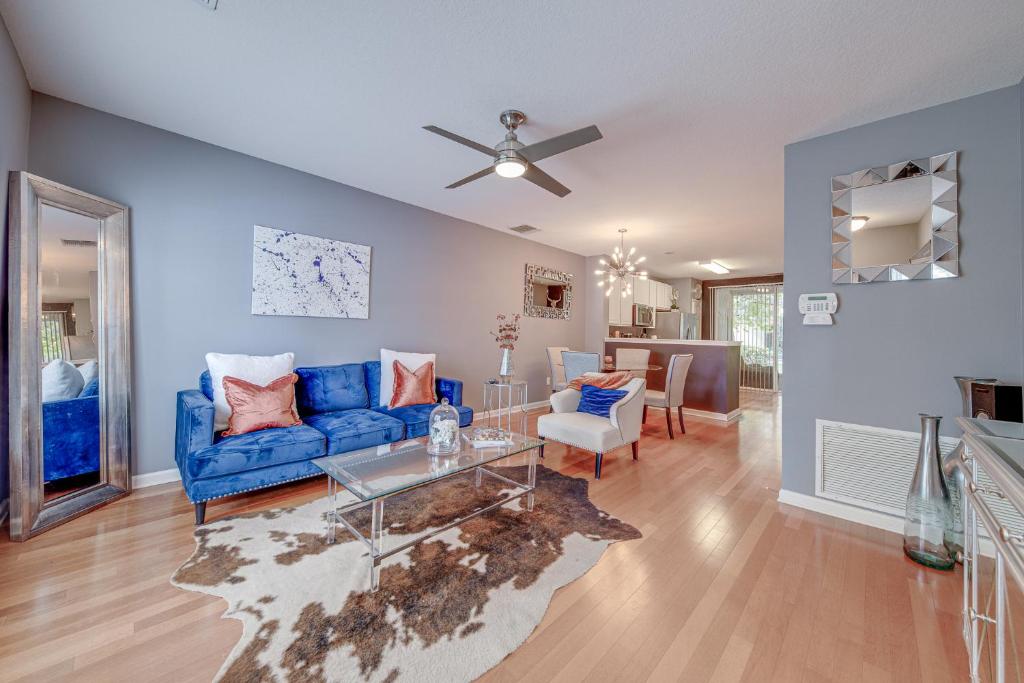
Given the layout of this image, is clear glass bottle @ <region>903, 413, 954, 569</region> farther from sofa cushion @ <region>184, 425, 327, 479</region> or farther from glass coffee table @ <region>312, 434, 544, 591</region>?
sofa cushion @ <region>184, 425, 327, 479</region>

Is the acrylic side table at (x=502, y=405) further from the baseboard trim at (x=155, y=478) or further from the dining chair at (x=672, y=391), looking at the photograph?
the baseboard trim at (x=155, y=478)

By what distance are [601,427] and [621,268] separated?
3.02m

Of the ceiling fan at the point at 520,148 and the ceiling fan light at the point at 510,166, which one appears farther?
the ceiling fan light at the point at 510,166

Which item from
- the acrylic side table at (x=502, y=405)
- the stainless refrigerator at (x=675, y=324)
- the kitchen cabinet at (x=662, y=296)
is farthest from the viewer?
the kitchen cabinet at (x=662, y=296)

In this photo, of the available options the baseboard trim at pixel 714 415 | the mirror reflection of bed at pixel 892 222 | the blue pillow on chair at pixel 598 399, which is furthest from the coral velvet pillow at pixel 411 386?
the baseboard trim at pixel 714 415

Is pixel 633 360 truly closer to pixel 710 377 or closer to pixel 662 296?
pixel 710 377

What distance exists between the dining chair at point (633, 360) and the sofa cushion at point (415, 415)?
2916 mm

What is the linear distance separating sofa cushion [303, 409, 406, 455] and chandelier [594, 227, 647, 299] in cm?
357

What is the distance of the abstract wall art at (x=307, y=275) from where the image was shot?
3316 millimetres

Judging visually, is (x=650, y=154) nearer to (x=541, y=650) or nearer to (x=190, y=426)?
(x=541, y=650)

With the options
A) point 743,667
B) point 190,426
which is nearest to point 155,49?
point 190,426

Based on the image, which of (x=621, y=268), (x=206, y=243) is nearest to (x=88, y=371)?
(x=206, y=243)

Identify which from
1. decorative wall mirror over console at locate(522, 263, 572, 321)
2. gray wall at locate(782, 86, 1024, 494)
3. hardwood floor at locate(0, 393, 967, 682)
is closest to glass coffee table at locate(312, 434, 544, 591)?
hardwood floor at locate(0, 393, 967, 682)

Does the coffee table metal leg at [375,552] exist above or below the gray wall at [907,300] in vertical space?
below
